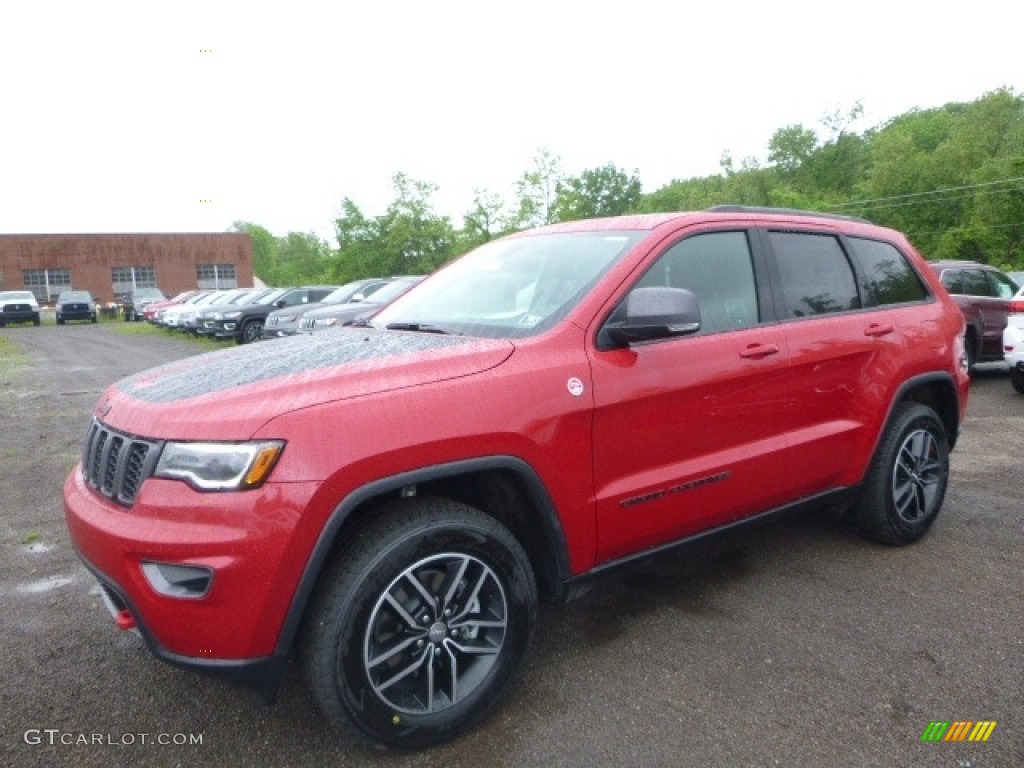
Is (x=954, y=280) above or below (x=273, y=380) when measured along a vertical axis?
above

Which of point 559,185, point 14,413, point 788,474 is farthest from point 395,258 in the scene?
point 788,474

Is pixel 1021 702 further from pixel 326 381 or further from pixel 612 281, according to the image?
pixel 326 381

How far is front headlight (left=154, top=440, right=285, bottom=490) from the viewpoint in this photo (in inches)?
82.2

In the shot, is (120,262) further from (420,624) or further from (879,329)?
(420,624)

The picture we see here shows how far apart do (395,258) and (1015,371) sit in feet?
151

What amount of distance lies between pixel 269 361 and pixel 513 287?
1.12 m

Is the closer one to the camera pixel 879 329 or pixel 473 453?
pixel 473 453

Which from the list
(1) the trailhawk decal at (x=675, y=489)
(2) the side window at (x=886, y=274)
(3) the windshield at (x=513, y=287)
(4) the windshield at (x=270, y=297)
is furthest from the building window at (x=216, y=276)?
(1) the trailhawk decal at (x=675, y=489)

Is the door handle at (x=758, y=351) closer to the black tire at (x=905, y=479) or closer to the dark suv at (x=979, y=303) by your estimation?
the black tire at (x=905, y=479)

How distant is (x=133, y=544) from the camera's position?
2115 mm

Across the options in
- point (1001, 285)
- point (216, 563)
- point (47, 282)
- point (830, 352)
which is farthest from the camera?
point (47, 282)

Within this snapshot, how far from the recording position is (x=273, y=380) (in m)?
2.34

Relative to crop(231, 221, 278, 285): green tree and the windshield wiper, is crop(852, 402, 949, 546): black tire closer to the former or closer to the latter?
the windshield wiper

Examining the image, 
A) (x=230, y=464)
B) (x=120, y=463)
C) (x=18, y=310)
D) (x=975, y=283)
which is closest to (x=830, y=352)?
(x=230, y=464)
